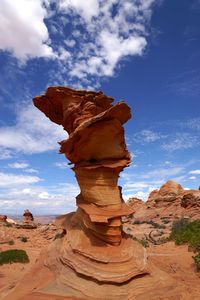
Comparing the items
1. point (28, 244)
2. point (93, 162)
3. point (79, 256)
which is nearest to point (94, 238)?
point (79, 256)

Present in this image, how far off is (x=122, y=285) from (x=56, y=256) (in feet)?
6.92

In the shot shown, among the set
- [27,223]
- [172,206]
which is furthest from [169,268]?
[172,206]

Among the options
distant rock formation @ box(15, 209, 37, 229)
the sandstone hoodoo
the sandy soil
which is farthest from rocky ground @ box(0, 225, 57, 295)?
the sandstone hoodoo

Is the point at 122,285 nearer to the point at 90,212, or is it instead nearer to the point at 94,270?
the point at 94,270

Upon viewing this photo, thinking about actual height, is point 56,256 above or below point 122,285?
above

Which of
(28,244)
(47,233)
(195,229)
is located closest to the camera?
(195,229)

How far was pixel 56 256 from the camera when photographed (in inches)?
349

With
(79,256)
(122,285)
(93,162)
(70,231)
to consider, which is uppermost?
(93,162)

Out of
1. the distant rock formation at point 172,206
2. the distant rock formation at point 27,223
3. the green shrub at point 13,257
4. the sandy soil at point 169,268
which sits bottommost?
the sandy soil at point 169,268

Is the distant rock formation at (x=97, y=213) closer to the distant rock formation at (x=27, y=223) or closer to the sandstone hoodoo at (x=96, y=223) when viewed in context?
the sandstone hoodoo at (x=96, y=223)

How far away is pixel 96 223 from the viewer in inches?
337

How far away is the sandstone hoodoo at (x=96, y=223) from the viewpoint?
7.63 metres

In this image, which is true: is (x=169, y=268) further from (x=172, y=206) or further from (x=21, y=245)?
(x=172, y=206)

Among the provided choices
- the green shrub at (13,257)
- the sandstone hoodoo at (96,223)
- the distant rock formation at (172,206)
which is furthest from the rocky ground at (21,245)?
the distant rock formation at (172,206)
